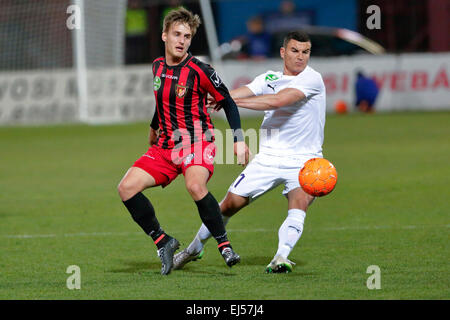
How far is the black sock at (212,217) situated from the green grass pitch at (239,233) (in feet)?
0.89

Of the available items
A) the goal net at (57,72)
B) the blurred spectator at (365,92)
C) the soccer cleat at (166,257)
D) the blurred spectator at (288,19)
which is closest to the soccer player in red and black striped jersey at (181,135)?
the soccer cleat at (166,257)

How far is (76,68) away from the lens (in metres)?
23.8

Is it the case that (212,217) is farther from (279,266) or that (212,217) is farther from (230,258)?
(279,266)

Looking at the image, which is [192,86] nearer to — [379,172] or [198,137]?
[198,137]

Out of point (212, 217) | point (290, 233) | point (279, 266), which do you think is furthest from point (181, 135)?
point (279, 266)

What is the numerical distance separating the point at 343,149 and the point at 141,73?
10144 mm

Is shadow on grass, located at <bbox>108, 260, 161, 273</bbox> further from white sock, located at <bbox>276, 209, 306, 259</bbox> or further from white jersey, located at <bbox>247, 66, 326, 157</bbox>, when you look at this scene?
white jersey, located at <bbox>247, 66, 326, 157</bbox>

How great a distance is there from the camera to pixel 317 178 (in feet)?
21.0

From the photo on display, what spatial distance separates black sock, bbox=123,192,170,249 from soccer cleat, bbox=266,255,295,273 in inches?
34.2

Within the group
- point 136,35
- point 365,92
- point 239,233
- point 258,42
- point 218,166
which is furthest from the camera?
point 136,35

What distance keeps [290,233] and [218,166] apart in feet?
31.8

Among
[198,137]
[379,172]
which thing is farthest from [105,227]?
[379,172]

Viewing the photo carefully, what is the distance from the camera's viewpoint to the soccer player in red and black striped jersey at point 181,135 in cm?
644

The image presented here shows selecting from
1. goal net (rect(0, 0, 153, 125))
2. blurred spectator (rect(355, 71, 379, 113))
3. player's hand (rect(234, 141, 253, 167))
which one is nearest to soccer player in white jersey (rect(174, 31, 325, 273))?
player's hand (rect(234, 141, 253, 167))
